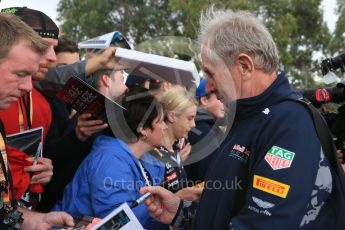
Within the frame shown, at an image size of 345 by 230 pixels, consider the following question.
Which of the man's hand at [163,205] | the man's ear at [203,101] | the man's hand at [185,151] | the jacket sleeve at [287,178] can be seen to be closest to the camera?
the jacket sleeve at [287,178]

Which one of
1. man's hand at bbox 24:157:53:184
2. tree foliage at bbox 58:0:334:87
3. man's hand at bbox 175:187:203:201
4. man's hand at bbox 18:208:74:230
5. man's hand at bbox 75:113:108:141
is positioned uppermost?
tree foliage at bbox 58:0:334:87

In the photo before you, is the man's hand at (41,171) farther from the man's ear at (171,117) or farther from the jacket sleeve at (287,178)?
the jacket sleeve at (287,178)

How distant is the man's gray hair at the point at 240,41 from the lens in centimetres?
186

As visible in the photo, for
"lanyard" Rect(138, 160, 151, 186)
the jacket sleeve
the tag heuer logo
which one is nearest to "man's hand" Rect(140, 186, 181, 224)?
"lanyard" Rect(138, 160, 151, 186)

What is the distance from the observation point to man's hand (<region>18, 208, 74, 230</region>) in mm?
2344

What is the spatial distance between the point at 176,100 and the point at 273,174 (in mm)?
2002

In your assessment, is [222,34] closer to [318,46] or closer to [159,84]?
[159,84]

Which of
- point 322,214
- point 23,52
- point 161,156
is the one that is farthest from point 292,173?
point 161,156

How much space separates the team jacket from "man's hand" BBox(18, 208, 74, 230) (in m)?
0.32

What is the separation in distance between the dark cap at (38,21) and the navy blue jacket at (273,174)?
176cm

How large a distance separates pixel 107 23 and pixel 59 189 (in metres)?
21.5

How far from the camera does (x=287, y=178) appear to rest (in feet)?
5.47

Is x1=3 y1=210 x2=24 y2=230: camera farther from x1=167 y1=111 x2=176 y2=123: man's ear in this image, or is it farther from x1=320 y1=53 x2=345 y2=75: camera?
x1=320 y1=53 x2=345 y2=75: camera

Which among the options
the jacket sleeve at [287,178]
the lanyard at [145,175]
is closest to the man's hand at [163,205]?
the lanyard at [145,175]
